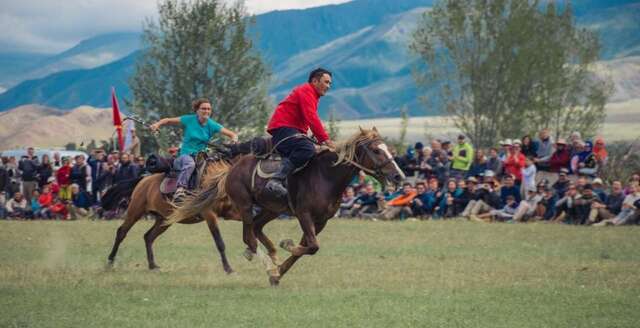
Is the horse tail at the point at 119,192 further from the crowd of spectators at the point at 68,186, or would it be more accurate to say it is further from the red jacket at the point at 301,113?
the crowd of spectators at the point at 68,186

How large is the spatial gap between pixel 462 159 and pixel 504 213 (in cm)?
242

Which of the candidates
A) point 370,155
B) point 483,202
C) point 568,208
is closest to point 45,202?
point 483,202

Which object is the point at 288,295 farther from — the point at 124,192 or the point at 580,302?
the point at 124,192

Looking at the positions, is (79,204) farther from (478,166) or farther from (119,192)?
(119,192)

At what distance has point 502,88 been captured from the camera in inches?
1917

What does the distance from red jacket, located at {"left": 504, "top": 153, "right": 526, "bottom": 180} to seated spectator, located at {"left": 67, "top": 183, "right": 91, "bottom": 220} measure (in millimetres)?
11987

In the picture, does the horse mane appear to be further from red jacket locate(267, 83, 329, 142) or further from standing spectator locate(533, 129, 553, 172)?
standing spectator locate(533, 129, 553, 172)

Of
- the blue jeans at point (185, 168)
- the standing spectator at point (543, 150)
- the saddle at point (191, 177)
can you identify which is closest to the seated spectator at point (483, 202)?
the standing spectator at point (543, 150)

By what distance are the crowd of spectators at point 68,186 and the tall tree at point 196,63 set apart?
13.6m

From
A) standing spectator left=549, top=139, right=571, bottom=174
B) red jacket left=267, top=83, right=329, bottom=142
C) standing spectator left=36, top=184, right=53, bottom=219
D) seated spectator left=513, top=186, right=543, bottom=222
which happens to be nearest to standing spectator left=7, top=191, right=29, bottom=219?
standing spectator left=36, top=184, right=53, bottom=219

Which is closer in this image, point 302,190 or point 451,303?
point 451,303

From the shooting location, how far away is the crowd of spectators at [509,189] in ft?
70.5

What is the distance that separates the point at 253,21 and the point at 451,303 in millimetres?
34694

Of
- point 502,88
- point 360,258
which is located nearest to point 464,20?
point 502,88
